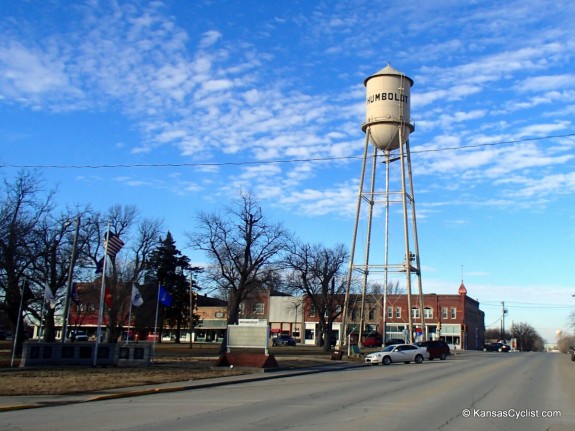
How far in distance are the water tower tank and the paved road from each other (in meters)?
29.6

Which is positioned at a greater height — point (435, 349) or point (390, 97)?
point (390, 97)

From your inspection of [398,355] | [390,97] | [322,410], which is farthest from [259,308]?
[322,410]

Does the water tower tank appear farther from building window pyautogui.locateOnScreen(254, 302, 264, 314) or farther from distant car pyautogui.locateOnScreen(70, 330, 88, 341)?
building window pyautogui.locateOnScreen(254, 302, 264, 314)

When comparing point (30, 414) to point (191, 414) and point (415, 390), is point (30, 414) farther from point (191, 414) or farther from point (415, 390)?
point (415, 390)

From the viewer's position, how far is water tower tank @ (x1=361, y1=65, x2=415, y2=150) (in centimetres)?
4738

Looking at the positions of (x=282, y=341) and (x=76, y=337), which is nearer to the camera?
(x=76, y=337)

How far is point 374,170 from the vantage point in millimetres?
49000

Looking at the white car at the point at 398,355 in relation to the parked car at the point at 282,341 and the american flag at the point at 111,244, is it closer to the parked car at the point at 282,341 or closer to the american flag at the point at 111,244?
the american flag at the point at 111,244

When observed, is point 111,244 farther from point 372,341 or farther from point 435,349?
point 372,341

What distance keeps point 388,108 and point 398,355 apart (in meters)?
19.4

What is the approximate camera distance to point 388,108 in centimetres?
4769

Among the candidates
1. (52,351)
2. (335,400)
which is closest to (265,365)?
(52,351)

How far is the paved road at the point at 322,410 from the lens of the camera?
11328mm

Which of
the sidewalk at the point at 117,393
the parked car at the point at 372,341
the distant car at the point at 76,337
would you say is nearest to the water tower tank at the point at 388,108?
the sidewalk at the point at 117,393
